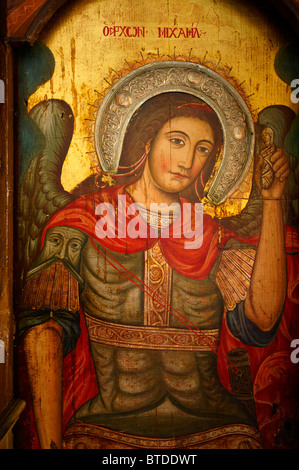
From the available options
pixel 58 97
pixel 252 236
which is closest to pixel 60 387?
pixel 252 236

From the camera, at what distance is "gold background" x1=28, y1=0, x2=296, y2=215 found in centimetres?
267

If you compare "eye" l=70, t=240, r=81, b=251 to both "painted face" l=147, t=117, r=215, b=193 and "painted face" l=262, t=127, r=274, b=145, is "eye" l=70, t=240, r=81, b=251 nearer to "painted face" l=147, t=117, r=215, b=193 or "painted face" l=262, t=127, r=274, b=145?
"painted face" l=147, t=117, r=215, b=193

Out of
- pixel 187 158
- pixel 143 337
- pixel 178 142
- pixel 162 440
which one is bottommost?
pixel 162 440

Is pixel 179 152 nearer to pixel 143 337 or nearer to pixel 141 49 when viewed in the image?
pixel 141 49

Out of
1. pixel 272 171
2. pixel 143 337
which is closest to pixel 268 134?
pixel 272 171

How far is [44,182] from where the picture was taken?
268 cm

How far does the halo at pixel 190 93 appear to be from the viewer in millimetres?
2656

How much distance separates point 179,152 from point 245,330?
1.32 metres

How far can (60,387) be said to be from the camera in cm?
265

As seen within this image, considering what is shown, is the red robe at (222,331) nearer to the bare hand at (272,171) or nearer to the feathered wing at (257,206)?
the feathered wing at (257,206)

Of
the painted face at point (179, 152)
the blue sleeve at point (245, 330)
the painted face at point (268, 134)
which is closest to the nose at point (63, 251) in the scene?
the painted face at point (179, 152)

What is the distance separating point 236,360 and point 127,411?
823 millimetres

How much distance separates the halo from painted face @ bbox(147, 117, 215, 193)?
0.14 m

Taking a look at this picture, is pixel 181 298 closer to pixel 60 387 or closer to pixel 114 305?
pixel 114 305
